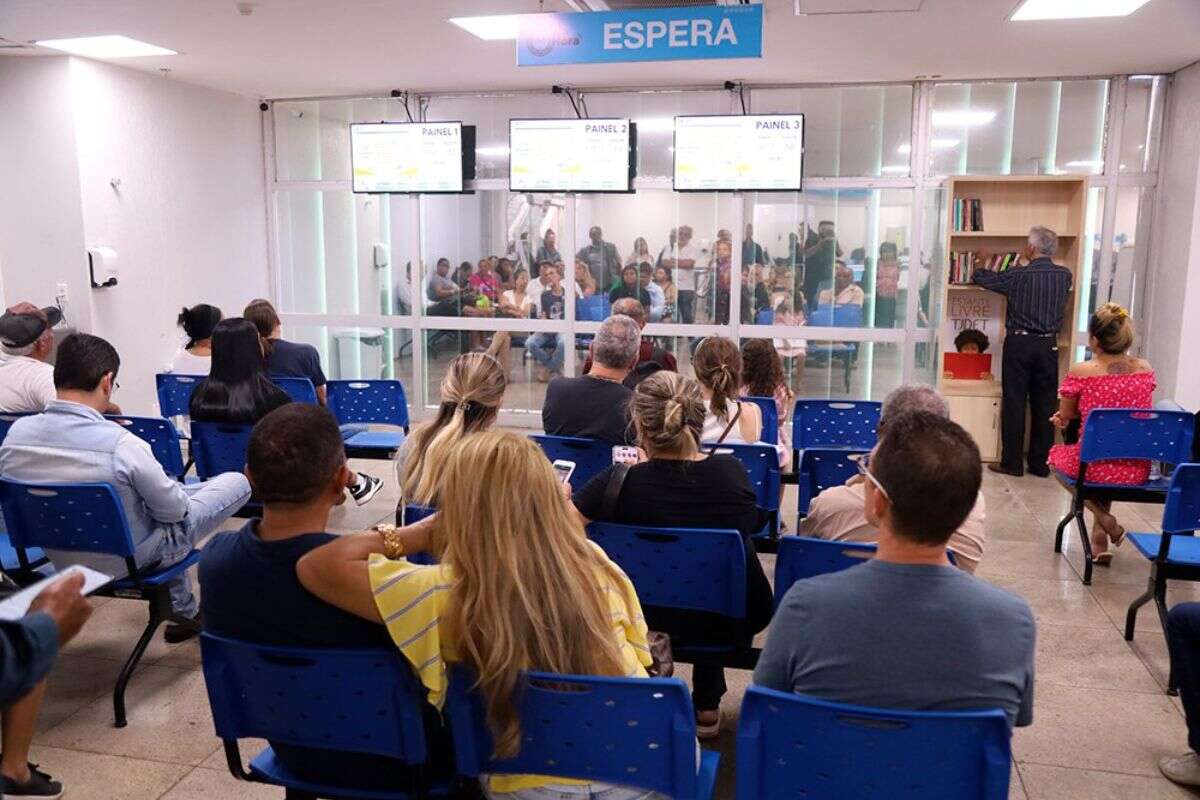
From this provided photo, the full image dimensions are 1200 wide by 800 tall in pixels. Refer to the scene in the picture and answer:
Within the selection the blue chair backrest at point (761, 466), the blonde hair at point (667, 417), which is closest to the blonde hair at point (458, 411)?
the blonde hair at point (667, 417)

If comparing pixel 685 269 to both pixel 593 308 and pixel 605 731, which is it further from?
pixel 605 731

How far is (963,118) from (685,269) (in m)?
2.48

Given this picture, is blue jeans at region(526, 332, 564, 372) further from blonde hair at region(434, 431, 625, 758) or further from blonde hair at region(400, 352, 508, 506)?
blonde hair at region(434, 431, 625, 758)

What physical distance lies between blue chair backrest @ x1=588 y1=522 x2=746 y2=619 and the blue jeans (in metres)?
5.96

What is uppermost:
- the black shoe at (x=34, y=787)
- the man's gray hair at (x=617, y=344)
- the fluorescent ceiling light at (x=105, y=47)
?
the fluorescent ceiling light at (x=105, y=47)

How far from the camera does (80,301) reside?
6902 mm

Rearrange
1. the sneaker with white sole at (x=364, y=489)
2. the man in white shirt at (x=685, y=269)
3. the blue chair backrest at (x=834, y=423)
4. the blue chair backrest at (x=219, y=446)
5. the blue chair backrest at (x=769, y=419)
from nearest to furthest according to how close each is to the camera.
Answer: the blue chair backrest at (x=219, y=446)
the blue chair backrest at (x=769, y=419)
the blue chair backrest at (x=834, y=423)
the sneaker with white sole at (x=364, y=489)
the man in white shirt at (x=685, y=269)

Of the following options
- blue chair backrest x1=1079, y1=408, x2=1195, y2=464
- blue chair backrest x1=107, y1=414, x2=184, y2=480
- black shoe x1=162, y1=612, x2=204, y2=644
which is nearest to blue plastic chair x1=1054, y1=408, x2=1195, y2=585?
blue chair backrest x1=1079, y1=408, x2=1195, y2=464

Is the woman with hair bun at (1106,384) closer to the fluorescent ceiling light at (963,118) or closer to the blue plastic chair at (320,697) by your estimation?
the fluorescent ceiling light at (963,118)

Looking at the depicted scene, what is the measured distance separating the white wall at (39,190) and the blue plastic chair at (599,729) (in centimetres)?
627

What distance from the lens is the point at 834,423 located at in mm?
4664

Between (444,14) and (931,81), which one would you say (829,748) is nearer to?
(444,14)

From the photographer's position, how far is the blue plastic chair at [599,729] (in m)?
1.66

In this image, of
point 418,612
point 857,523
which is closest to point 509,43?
point 857,523
